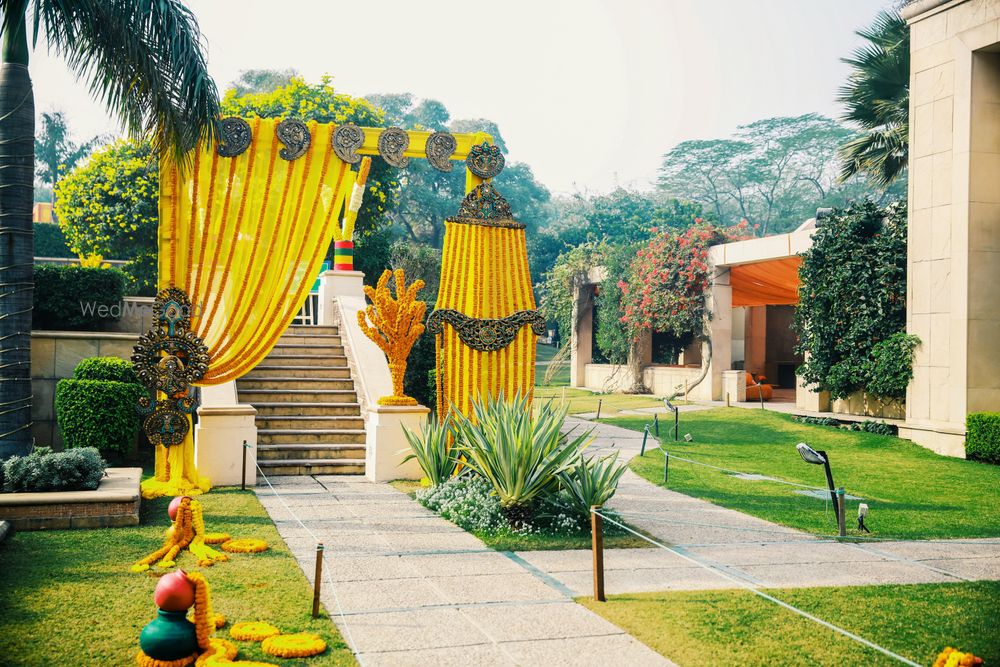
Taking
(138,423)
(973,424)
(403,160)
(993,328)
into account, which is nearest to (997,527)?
(973,424)

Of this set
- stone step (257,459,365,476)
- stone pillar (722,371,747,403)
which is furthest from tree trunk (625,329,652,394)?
stone step (257,459,365,476)

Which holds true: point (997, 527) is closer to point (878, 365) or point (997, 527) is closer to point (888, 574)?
point (888, 574)

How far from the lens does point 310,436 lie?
444 inches

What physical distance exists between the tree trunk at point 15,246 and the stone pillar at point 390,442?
3759 millimetres

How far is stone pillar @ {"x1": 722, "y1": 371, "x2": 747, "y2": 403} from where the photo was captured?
19312mm

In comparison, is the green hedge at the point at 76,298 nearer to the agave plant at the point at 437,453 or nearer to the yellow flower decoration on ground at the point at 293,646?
the agave plant at the point at 437,453

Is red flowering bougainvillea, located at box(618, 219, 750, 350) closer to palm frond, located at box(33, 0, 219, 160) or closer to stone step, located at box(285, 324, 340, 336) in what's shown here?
stone step, located at box(285, 324, 340, 336)

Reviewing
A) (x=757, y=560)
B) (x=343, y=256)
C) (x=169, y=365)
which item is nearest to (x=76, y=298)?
(x=169, y=365)

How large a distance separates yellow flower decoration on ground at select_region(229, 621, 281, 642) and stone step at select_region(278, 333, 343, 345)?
9.39 meters

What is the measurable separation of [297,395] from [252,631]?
7.74 meters

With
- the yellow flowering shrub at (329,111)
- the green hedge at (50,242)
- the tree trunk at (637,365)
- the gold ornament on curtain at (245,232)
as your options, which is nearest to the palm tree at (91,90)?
the gold ornament on curtain at (245,232)

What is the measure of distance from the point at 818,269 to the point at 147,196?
14.9 meters

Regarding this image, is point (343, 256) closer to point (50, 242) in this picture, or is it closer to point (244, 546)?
point (244, 546)

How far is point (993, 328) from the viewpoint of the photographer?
1241 centimetres
